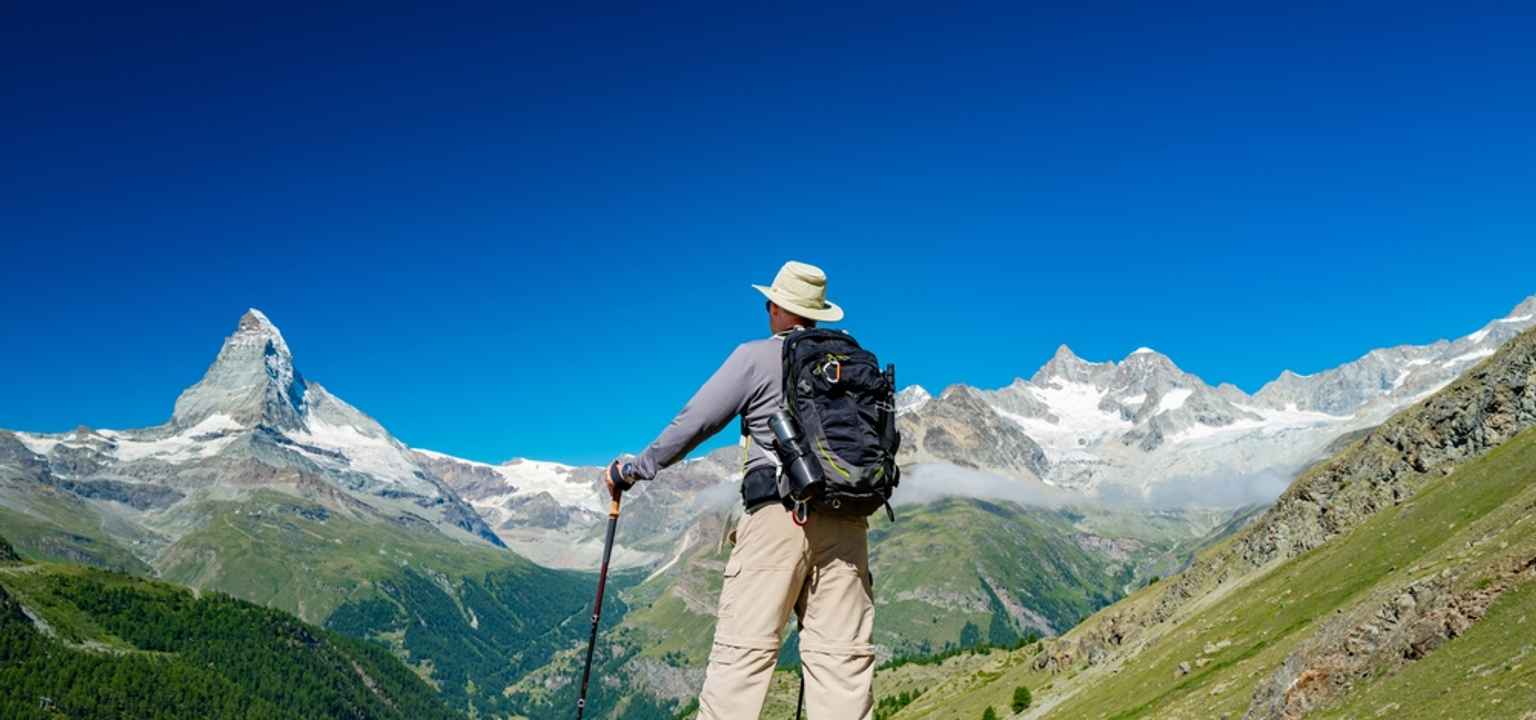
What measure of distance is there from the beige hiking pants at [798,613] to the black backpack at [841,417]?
1.55 ft

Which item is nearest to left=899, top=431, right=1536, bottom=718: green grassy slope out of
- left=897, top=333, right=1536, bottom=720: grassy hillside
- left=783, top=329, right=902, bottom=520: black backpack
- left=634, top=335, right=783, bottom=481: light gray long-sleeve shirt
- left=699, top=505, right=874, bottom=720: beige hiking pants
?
left=897, top=333, right=1536, bottom=720: grassy hillside

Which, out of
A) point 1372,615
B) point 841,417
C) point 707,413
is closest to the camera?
point 841,417

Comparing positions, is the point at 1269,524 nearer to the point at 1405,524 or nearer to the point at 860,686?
the point at 1405,524

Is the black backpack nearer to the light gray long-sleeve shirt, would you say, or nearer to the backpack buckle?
the backpack buckle

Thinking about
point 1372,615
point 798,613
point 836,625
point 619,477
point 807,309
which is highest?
point 807,309

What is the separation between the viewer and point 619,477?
491 inches

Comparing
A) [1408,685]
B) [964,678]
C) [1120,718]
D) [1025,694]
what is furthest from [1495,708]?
[964,678]

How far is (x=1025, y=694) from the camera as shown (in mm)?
109875

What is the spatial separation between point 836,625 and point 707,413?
295 centimetres

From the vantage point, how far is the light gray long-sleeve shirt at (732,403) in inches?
457

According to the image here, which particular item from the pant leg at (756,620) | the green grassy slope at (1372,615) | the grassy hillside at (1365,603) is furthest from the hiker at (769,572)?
the green grassy slope at (1372,615)

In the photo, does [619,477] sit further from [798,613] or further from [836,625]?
[836,625]

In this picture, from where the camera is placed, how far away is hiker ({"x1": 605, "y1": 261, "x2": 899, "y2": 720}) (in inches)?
→ 446

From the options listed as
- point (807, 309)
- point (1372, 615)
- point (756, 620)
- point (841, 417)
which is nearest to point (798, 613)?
point (756, 620)
